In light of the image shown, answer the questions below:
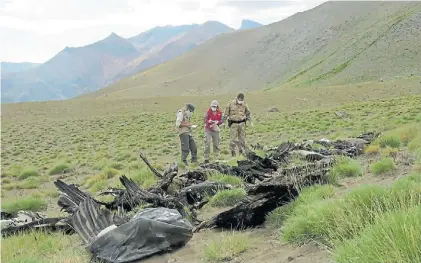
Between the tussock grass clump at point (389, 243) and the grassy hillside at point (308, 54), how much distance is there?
7072 cm

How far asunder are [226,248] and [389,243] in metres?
2.36

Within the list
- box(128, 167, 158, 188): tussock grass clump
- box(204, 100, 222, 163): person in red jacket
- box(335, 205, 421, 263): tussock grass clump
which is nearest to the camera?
box(335, 205, 421, 263): tussock grass clump

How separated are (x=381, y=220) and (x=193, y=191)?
518 cm

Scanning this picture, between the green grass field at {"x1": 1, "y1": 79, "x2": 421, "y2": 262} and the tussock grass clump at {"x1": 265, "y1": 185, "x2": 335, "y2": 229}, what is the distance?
2cm

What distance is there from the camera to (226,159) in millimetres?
15352

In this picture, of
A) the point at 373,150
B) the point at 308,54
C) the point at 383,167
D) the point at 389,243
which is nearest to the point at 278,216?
the point at 383,167

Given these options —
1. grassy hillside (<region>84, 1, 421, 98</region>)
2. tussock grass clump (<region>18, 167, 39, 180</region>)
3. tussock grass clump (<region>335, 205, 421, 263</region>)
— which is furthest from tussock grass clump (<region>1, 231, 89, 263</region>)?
grassy hillside (<region>84, 1, 421, 98</region>)

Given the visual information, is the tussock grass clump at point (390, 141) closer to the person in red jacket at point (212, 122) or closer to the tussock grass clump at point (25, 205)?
the person in red jacket at point (212, 122)

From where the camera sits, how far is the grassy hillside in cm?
8044

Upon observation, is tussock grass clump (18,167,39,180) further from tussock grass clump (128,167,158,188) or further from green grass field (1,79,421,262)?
tussock grass clump (128,167,158,188)

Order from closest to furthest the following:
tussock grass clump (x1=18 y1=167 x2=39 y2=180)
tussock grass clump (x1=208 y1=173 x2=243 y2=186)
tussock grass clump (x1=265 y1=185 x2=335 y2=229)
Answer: tussock grass clump (x1=265 y1=185 x2=335 y2=229) → tussock grass clump (x1=208 y1=173 x2=243 y2=186) → tussock grass clump (x1=18 y1=167 x2=39 y2=180)

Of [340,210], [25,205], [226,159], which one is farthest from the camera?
[226,159]

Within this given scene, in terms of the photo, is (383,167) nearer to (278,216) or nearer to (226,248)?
(278,216)

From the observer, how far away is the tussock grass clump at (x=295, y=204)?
614 centimetres
